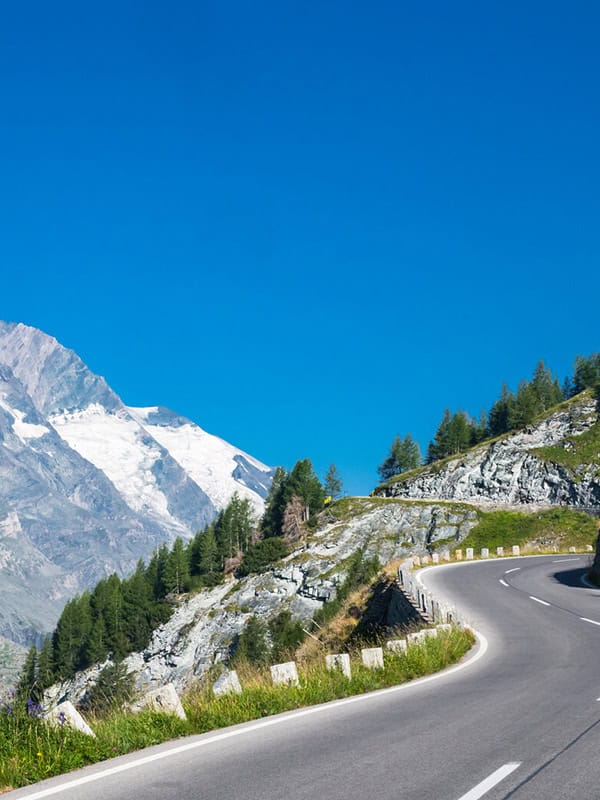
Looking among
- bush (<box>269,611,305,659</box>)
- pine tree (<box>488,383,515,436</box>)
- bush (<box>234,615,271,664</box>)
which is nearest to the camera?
bush (<box>269,611,305,659</box>)

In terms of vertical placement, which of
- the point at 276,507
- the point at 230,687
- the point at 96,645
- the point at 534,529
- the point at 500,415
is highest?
the point at 500,415

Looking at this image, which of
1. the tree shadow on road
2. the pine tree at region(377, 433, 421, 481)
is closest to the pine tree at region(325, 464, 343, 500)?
the pine tree at region(377, 433, 421, 481)

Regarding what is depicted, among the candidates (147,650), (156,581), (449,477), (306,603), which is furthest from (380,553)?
(156,581)

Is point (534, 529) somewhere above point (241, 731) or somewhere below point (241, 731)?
below

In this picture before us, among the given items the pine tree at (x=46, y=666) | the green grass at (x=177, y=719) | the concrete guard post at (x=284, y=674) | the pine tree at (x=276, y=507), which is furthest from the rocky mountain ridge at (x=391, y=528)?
the concrete guard post at (x=284, y=674)

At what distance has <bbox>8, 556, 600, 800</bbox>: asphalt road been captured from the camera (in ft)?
19.0

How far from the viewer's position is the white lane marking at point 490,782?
546 cm

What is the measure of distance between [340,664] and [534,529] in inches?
2806

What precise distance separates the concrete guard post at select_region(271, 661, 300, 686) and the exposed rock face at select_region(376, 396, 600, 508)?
8008 cm

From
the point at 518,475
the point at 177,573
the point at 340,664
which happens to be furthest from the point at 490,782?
the point at 177,573

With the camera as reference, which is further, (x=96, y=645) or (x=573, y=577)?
(x=96, y=645)

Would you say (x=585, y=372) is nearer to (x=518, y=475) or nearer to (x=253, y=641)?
(x=518, y=475)

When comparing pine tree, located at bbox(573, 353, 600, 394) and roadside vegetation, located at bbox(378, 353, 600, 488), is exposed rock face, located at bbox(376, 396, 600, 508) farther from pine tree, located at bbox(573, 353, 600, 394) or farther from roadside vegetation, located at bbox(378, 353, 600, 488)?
pine tree, located at bbox(573, 353, 600, 394)

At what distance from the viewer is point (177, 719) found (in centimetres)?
841
